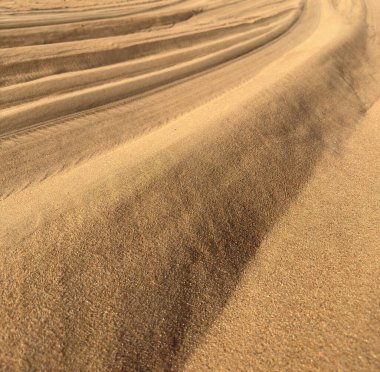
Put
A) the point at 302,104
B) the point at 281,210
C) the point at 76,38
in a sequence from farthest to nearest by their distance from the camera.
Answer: the point at 76,38
the point at 302,104
the point at 281,210

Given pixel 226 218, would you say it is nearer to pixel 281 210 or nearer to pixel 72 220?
pixel 281 210

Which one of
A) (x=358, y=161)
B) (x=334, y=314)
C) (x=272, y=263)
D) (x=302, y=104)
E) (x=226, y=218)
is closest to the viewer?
(x=334, y=314)

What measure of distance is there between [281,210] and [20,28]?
216 inches

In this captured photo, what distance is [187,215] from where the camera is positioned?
2.22 meters

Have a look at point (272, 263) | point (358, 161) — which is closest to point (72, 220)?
point (272, 263)

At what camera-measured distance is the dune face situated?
5.18 feet

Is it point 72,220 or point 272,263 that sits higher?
point 72,220

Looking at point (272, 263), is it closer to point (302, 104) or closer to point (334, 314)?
point (334, 314)

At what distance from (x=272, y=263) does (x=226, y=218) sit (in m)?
0.38

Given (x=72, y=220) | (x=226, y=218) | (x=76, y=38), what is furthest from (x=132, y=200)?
(x=76, y=38)

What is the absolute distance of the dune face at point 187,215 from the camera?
158 cm

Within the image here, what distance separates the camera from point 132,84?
423 cm

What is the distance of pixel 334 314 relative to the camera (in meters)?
1.71

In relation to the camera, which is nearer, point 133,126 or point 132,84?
point 133,126
